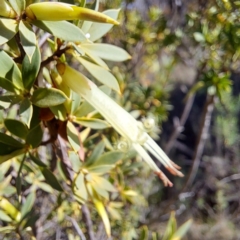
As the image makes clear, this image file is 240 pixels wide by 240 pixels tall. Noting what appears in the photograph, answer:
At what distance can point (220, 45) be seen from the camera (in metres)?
1.08

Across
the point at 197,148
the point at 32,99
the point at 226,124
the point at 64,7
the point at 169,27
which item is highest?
the point at 64,7

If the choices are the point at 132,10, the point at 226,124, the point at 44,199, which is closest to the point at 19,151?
the point at 44,199

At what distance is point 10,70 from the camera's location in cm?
46

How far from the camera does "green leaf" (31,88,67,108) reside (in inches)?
17.7

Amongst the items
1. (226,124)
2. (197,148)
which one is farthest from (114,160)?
(226,124)

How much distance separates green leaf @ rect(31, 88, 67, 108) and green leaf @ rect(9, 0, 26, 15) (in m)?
0.10

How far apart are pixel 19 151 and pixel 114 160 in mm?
→ 206

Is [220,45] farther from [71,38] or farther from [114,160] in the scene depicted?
[71,38]

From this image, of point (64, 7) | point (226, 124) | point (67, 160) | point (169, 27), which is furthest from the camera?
point (226, 124)

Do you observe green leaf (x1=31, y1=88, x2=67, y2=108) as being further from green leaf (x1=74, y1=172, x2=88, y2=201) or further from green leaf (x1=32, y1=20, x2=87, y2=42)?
green leaf (x1=74, y1=172, x2=88, y2=201)

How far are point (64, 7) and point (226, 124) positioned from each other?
90.0 inches

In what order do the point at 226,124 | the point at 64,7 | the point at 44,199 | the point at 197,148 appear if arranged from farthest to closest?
the point at 226,124 < the point at 197,148 < the point at 44,199 < the point at 64,7

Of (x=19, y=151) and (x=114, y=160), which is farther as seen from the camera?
(x=114, y=160)

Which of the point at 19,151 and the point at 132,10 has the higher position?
the point at 19,151
